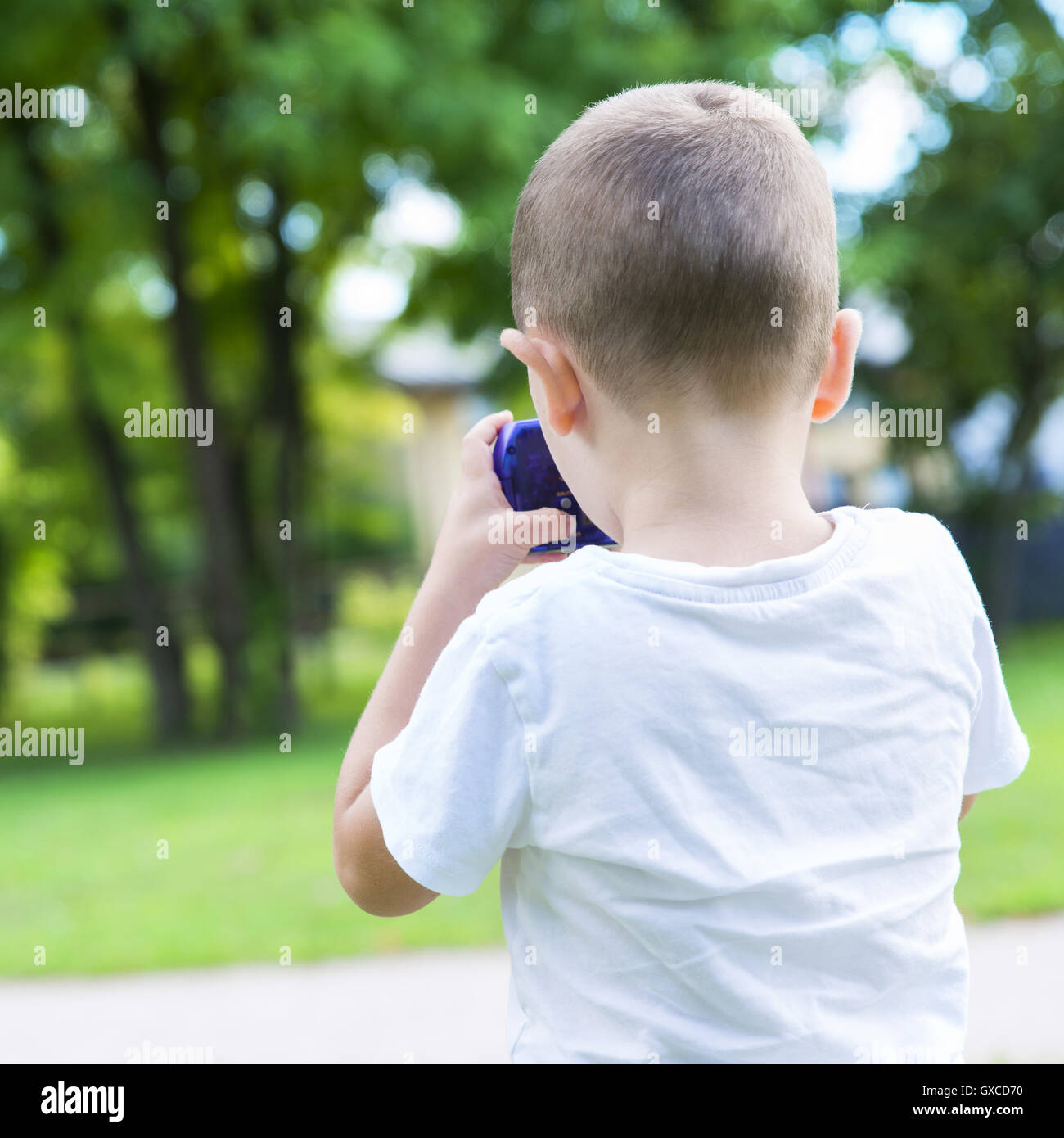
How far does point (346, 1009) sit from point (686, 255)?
12.4ft

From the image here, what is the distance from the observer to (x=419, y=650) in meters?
1.31

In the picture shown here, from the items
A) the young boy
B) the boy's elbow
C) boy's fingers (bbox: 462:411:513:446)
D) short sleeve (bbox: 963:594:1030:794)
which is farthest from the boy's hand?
short sleeve (bbox: 963:594:1030:794)

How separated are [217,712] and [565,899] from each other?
12632 millimetres

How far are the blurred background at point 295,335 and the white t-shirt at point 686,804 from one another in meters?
4.09

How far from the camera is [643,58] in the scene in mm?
9914

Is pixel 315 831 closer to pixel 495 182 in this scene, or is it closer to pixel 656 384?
pixel 495 182

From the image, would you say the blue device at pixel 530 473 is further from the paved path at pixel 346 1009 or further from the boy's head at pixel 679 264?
the paved path at pixel 346 1009

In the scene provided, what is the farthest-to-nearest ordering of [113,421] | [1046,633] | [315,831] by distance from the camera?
[1046,633] < [113,421] < [315,831]

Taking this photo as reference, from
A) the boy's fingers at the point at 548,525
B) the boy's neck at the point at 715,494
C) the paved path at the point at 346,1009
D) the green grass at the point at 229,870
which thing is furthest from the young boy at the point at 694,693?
the green grass at the point at 229,870

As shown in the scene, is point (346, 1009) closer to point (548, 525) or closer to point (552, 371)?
point (548, 525)

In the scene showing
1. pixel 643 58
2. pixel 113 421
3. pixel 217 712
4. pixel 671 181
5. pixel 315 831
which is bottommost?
pixel 217 712

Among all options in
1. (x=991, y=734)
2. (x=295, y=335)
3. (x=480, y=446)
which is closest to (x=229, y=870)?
(x=480, y=446)

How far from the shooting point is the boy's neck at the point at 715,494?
3.76 feet

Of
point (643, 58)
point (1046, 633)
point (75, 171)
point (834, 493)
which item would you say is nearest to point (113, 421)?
point (75, 171)
